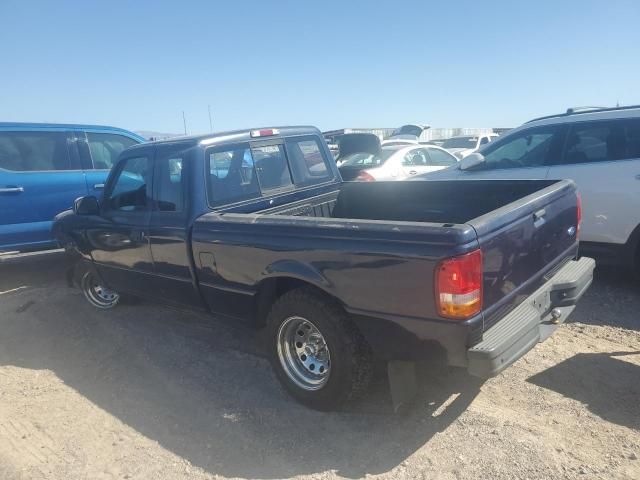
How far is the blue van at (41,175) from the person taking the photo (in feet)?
20.0

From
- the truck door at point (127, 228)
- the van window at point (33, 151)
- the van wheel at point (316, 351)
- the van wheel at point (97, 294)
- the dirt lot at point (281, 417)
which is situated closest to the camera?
the dirt lot at point (281, 417)

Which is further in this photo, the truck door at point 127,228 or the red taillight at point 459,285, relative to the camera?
the truck door at point 127,228

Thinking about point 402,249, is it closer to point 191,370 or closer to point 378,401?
point 378,401

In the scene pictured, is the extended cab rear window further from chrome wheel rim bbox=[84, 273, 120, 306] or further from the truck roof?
chrome wheel rim bbox=[84, 273, 120, 306]

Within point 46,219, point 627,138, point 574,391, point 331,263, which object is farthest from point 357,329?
point 46,219

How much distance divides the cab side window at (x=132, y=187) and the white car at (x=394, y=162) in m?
4.54

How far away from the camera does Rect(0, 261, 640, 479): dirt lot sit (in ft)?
8.75

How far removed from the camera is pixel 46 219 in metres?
6.38

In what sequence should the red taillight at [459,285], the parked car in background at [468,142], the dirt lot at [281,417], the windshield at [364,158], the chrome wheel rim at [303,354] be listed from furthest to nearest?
1. the parked car in background at [468,142]
2. the windshield at [364,158]
3. the chrome wheel rim at [303,354]
4. the dirt lot at [281,417]
5. the red taillight at [459,285]

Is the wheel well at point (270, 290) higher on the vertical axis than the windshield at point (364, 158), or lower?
lower

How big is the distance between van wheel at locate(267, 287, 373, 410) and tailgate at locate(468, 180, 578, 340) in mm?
807

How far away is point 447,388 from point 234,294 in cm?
162

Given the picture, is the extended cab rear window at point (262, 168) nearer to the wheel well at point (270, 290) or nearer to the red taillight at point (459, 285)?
the wheel well at point (270, 290)

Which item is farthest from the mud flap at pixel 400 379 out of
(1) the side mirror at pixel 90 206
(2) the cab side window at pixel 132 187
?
(1) the side mirror at pixel 90 206
